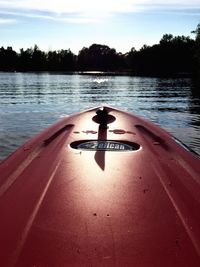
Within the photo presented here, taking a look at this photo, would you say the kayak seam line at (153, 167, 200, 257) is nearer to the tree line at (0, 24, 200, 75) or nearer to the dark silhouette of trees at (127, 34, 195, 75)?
the tree line at (0, 24, 200, 75)

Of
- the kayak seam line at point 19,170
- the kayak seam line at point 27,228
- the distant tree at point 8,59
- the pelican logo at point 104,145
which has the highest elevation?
the pelican logo at point 104,145

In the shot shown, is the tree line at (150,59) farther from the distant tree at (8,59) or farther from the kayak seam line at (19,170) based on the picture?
the kayak seam line at (19,170)

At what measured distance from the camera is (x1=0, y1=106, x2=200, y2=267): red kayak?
3.34 meters

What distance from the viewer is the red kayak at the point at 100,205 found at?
3.34 metres

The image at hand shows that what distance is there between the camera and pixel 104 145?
6.84 metres

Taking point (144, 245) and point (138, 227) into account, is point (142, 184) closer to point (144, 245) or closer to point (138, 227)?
point (138, 227)

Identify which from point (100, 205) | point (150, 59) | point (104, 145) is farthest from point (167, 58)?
point (100, 205)

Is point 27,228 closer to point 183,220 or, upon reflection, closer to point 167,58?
point 183,220

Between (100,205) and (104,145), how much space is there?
8.76 ft

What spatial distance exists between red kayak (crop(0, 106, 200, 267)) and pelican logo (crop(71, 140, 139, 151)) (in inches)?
0.7

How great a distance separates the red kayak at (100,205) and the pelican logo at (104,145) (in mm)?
18

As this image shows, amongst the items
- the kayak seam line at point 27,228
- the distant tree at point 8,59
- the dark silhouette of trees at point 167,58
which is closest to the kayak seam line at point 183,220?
the kayak seam line at point 27,228

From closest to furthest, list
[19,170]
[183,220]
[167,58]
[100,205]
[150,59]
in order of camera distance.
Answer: [183,220]
[100,205]
[19,170]
[167,58]
[150,59]

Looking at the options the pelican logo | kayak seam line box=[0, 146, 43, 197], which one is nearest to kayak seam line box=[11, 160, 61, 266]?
kayak seam line box=[0, 146, 43, 197]
